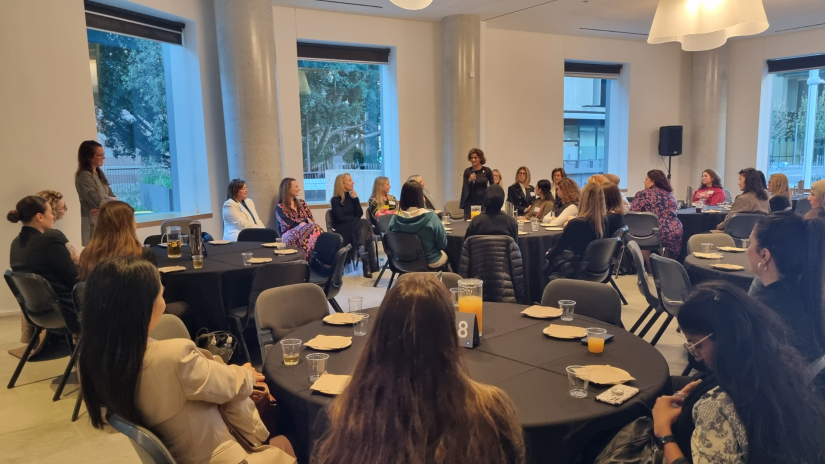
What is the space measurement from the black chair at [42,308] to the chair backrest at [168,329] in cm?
169

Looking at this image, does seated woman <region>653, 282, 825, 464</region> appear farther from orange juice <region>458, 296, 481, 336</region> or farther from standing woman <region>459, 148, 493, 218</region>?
standing woman <region>459, 148, 493, 218</region>

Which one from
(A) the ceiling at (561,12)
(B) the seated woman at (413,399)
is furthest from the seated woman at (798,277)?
(A) the ceiling at (561,12)

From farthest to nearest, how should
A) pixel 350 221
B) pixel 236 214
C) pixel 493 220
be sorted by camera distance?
pixel 350 221 < pixel 236 214 < pixel 493 220

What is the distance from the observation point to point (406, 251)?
210 inches

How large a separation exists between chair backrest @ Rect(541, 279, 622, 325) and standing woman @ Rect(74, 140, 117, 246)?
4323 millimetres

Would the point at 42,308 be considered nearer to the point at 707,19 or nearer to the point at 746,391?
the point at 746,391

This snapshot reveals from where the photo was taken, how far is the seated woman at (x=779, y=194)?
257 inches

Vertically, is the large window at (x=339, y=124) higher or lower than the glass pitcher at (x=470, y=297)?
higher

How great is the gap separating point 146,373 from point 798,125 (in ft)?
42.3

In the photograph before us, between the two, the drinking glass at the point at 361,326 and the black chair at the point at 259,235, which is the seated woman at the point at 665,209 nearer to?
the black chair at the point at 259,235

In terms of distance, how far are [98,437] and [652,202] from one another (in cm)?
591

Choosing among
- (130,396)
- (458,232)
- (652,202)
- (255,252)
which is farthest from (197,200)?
(130,396)

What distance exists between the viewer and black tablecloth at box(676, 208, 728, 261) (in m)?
7.04

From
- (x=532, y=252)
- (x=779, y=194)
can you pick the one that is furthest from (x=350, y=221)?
(x=779, y=194)
